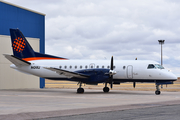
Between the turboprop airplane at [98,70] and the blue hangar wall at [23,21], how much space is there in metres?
5.56

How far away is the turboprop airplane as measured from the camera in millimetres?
29172

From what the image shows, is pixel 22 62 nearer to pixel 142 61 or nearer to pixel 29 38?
pixel 29 38

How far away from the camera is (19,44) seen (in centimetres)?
3553

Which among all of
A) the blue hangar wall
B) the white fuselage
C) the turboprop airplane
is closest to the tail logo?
the turboprop airplane

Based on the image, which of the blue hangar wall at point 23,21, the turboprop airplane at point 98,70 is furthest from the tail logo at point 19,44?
the blue hangar wall at point 23,21

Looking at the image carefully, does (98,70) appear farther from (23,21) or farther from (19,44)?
(23,21)

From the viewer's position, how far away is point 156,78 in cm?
2917

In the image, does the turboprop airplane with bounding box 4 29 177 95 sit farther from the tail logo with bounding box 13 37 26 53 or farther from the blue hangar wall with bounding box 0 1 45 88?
the blue hangar wall with bounding box 0 1 45 88

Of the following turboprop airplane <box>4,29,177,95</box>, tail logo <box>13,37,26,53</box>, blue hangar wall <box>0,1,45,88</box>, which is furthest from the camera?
blue hangar wall <box>0,1,45,88</box>

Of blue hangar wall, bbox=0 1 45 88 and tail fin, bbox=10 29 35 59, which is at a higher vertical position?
blue hangar wall, bbox=0 1 45 88

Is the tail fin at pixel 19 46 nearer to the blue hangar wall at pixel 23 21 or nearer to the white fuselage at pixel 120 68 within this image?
the white fuselage at pixel 120 68

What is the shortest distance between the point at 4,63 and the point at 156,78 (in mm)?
22010

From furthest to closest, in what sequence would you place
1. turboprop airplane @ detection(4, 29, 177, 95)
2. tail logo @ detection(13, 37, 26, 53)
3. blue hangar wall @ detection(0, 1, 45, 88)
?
blue hangar wall @ detection(0, 1, 45, 88), tail logo @ detection(13, 37, 26, 53), turboprop airplane @ detection(4, 29, 177, 95)

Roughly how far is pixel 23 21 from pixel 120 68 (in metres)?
18.7
